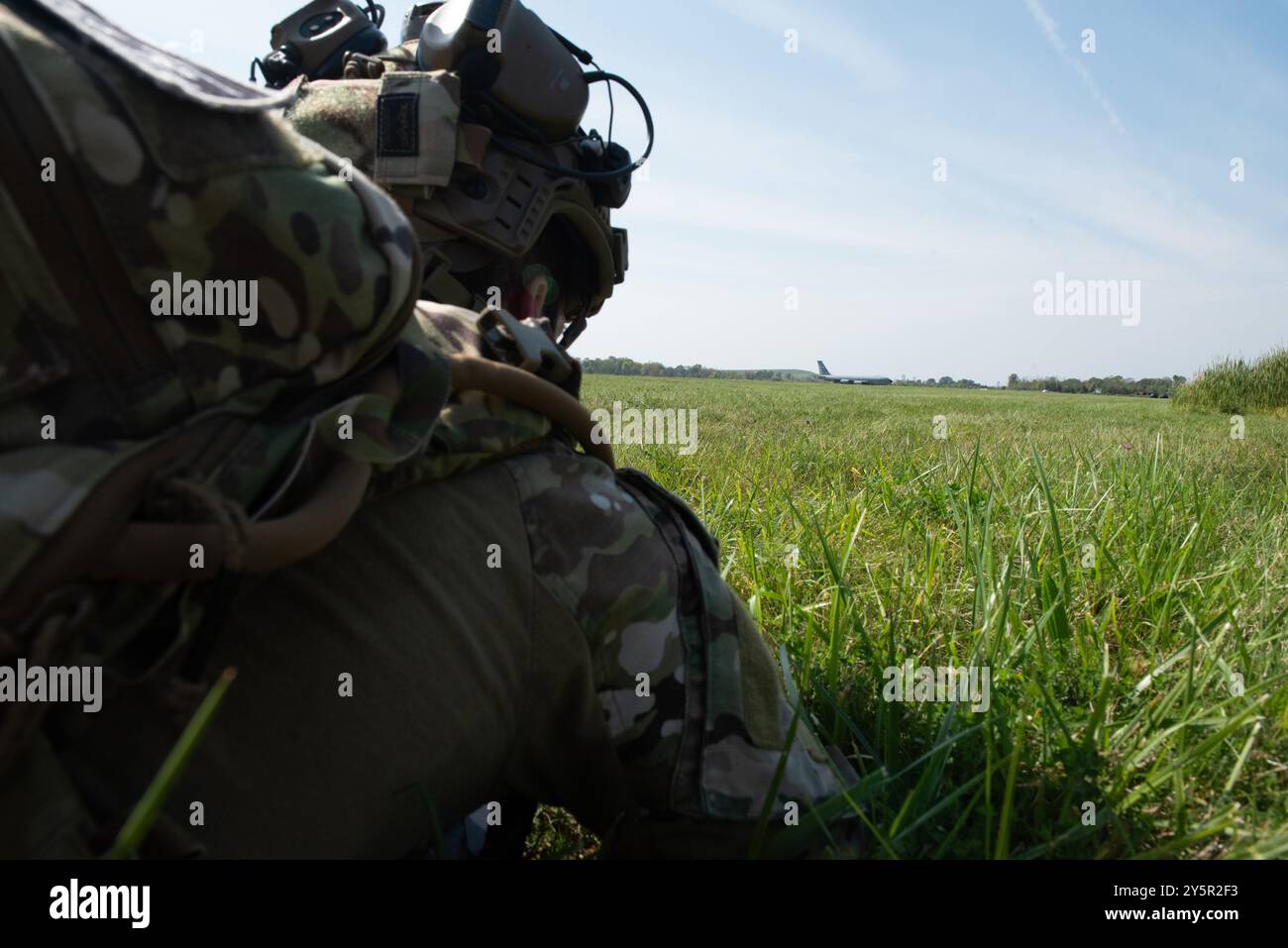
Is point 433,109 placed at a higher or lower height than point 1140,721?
higher

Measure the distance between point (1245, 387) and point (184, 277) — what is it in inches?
712

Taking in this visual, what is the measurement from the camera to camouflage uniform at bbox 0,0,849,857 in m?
0.70

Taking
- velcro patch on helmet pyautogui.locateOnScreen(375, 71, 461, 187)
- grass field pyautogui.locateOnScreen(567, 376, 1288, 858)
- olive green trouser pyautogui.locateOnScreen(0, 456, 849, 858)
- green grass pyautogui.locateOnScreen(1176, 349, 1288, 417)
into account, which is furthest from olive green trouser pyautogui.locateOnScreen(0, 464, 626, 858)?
green grass pyautogui.locateOnScreen(1176, 349, 1288, 417)

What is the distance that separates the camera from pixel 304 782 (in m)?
0.83

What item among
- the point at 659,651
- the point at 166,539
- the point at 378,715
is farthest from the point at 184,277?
the point at 659,651

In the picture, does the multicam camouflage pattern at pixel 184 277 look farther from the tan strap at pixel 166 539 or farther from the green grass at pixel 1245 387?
the green grass at pixel 1245 387

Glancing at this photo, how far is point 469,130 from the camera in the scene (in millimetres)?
2027

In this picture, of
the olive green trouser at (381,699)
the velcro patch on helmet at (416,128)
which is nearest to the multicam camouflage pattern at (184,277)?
the olive green trouser at (381,699)

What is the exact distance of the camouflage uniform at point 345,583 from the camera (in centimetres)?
70

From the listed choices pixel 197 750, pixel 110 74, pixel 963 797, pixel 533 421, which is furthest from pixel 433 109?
pixel 963 797

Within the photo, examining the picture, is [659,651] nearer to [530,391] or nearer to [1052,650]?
[530,391]
